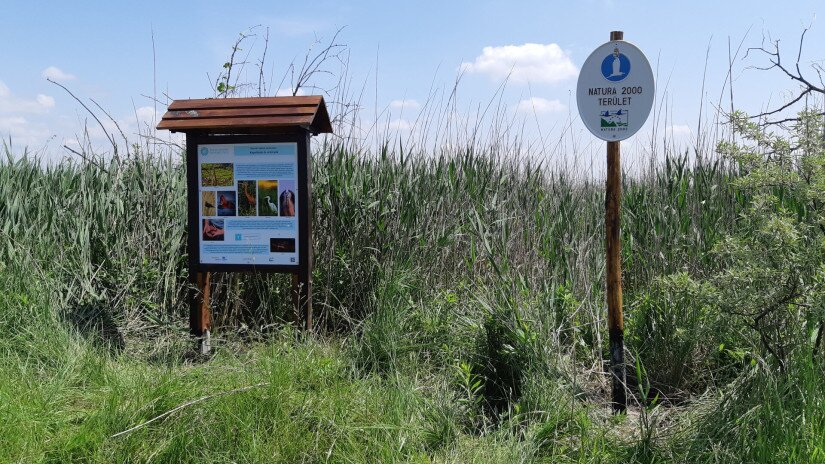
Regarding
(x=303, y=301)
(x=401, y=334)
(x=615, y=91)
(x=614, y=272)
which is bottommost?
(x=401, y=334)

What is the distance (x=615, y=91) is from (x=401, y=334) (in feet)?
6.22

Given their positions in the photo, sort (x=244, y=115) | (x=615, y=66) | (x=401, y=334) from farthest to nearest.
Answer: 1. (x=244, y=115)
2. (x=401, y=334)
3. (x=615, y=66)

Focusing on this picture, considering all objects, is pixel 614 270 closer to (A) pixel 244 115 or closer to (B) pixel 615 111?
(B) pixel 615 111

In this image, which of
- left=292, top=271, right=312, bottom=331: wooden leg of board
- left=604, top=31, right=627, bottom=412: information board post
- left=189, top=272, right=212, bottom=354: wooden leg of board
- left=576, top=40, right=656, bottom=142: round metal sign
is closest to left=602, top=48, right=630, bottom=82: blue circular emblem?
left=576, top=40, right=656, bottom=142: round metal sign

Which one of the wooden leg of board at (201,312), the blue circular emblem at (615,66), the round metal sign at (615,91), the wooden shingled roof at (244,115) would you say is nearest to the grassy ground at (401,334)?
the wooden leg of board at (201,312)

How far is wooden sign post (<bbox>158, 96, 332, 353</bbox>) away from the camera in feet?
16.4

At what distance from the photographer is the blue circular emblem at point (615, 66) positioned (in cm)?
380

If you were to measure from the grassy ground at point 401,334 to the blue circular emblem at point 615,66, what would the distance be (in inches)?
45.2

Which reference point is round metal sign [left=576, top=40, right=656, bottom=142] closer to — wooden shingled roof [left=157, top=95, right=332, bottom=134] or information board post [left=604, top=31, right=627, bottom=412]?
information board post [left=604, top=31, right=627, bottom=412]

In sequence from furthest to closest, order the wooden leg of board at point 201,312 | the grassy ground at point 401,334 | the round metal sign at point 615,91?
the wooden leg of board at point 201,312 → the round metal sign at point 615,91 → the grassy ground at point 401,334

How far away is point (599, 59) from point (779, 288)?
5.06ft

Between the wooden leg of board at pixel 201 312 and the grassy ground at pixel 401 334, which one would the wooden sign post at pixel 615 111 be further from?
the wooden leg of board at pixel 201 312

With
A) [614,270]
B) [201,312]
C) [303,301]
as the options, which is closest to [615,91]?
[614,270]

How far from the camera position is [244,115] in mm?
5016
